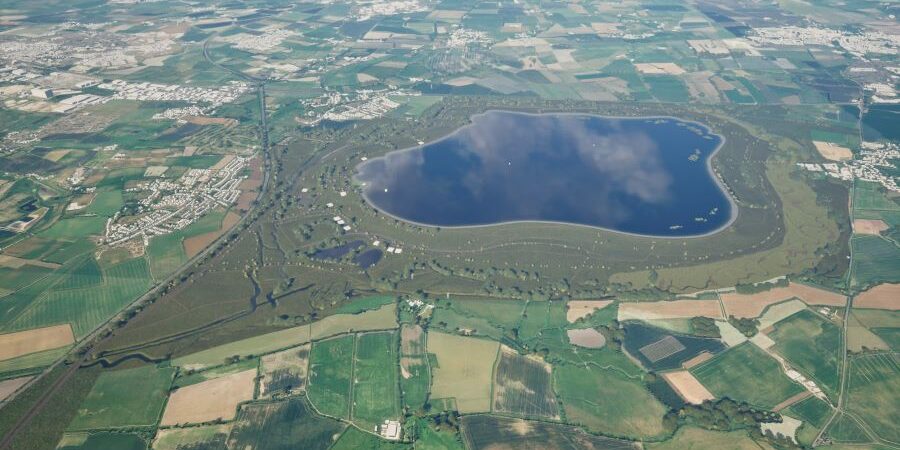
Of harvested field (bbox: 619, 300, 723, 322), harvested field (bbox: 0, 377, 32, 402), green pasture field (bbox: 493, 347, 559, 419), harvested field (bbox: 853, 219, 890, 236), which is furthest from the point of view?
harvested field (bbox: 853, 219, 890, 236)

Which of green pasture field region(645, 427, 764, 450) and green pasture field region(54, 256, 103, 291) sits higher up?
green pasture field region(54, 256, 103, 291)

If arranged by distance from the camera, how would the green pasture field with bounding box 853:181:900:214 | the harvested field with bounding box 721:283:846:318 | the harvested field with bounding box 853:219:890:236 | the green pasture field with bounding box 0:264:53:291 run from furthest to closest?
the green pasture field with bounding box 853:181:900:214 < the harvested field with bounding box 853:219:890:236 < the green pasture field with bounding box 0:264:53:291 < the harvested field with bounding box 721:283:846:318

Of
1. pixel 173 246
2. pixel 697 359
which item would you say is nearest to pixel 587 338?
pixel 697 359

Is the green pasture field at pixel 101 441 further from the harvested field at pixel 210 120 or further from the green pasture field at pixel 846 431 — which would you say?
the harvested field at pixel 210 120

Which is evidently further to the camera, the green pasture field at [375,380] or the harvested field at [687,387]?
the harvested field at [687,387]

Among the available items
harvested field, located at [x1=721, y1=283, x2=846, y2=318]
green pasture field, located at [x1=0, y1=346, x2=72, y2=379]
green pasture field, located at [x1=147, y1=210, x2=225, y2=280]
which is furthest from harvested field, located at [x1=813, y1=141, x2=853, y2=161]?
green pasture field, located at [x1=0, y1=346, x2=72, y2=379]

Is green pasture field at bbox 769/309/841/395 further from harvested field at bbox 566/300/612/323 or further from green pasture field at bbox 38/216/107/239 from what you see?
green pasture field at bbox 38/216/107/239

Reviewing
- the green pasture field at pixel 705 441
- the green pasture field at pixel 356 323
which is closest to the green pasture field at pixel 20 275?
the green pasture field at pixel 356 323
